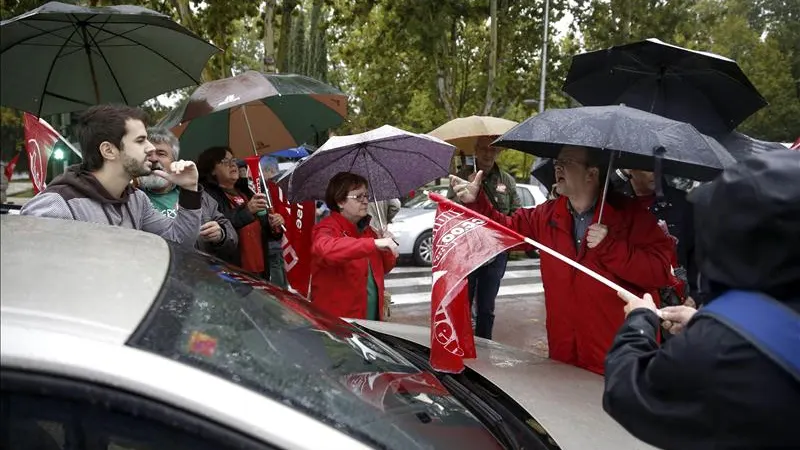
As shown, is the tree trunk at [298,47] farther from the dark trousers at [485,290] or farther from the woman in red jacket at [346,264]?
the woman in red jacket at [346,264]

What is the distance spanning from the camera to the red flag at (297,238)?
14.6ft

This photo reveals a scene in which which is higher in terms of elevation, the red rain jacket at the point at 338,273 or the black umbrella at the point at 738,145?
the black umbrella at the point at 738,145

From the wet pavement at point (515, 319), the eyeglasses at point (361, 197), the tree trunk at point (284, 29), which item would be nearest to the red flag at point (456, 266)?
the eyeglasses at point (361, 197)

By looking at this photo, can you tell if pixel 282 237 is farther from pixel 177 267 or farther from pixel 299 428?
pixel 299 428

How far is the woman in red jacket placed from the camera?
3.47 m

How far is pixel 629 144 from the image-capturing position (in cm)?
256

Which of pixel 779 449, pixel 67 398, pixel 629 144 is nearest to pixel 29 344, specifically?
pixel 67 398

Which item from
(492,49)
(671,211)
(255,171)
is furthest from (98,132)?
(492,49)

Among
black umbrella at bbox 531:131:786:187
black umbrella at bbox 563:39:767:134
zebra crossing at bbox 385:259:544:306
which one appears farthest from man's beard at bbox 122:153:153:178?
zebra crossing at bbox 385:259:544:306

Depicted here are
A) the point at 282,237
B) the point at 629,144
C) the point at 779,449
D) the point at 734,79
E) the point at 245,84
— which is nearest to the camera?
the point at 779,449

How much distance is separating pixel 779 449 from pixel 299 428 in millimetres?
995

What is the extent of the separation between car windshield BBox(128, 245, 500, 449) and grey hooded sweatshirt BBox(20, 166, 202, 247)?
0.91 meters

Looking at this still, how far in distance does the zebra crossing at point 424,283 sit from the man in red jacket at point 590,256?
5.26 metres

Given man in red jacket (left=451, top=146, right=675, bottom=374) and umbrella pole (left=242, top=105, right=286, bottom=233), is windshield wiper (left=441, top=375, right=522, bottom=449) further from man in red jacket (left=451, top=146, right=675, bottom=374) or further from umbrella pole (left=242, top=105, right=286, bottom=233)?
umbrella pole (left=242, top=105, right=286, bottom=233)
